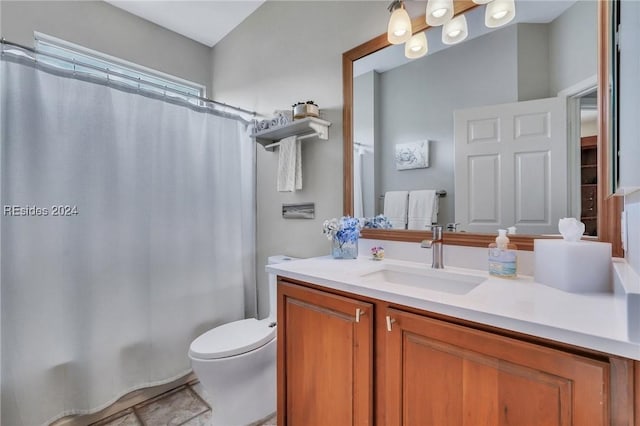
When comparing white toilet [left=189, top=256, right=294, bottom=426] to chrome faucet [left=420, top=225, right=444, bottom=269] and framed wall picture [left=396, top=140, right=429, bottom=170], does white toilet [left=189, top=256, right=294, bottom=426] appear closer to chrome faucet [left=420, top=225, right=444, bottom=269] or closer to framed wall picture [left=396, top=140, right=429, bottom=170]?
chrome faucet [left=420, top=225, right=444, bottom=269]

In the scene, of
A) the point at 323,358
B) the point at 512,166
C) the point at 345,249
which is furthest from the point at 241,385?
the point at 512,166

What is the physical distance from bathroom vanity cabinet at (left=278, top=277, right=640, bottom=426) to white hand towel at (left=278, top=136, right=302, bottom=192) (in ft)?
2.68

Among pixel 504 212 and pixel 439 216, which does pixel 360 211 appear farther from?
pixel 504 212

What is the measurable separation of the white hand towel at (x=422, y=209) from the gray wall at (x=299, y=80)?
45 centimetres

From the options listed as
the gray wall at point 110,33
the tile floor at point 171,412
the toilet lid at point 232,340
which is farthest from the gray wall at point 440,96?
the gray wall at point 110,33

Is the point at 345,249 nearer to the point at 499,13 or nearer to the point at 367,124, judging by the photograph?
the point at 367,124

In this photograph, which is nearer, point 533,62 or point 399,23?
point 533,62

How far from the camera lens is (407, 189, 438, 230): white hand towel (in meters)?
1.32

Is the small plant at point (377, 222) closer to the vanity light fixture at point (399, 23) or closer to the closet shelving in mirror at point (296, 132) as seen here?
the closet shelving in mirror at point (296, 132)

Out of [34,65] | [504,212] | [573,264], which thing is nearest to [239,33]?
[34,65]

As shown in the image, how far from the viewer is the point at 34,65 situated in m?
1.38

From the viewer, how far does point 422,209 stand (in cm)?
136

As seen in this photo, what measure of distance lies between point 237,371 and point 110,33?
102 inches

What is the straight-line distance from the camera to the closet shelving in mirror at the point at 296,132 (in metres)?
1.67
